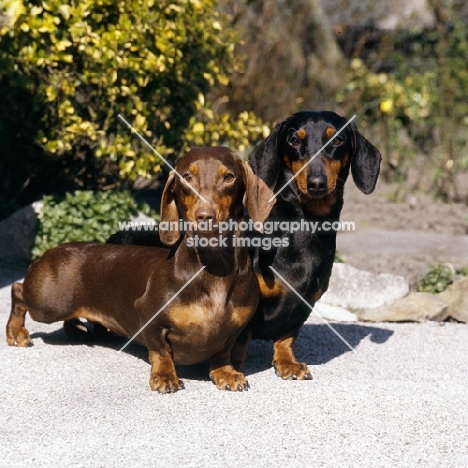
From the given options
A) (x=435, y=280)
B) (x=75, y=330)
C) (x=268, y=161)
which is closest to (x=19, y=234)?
(x=75, y=330)

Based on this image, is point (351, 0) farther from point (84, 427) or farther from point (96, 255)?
point (84, 427)

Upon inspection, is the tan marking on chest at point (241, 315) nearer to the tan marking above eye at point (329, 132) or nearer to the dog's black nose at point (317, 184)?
the dog's black nose at point (317, 184)

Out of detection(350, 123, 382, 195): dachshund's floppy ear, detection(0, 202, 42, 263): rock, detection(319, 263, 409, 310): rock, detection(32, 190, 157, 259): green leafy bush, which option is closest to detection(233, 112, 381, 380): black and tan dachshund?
detection(350, 123, 382, 195): dachshund's floppy ear

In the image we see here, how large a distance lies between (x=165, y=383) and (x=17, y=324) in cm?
116

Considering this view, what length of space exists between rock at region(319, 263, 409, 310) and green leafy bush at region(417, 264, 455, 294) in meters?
0.25

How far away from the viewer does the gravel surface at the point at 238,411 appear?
304 centimetres

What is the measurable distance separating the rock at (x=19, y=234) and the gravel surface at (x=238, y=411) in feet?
5.22

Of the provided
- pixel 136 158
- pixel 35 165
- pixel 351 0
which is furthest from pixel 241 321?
pixel 351 0

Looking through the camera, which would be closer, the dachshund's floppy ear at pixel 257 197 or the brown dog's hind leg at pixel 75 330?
the dachshund's floppy ear at pixel 257 197

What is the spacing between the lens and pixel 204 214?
3.33 m

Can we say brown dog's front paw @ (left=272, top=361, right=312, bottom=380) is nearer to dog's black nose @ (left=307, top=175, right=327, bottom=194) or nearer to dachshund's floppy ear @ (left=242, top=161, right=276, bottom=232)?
dachshund's floppy ear @ (left=242, top=161, right=276, bottom=232)

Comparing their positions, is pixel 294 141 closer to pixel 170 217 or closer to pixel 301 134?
pixel 301 134

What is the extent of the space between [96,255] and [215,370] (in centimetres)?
94

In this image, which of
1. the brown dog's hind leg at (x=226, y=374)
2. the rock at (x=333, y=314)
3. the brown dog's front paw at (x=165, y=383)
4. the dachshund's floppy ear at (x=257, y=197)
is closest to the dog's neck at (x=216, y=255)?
the dachshund's floppy ear at (x=257, y=197)
